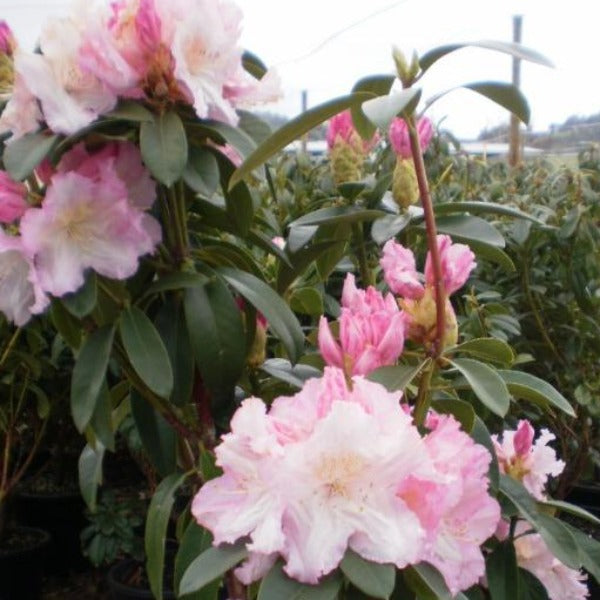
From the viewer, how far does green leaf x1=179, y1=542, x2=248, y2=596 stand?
2.43ft

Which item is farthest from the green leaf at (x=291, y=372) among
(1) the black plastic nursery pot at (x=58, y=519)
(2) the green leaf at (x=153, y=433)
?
(1) the black plastic nursery pot at (x=58, y=519)

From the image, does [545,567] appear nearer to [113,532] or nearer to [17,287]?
[17,287]

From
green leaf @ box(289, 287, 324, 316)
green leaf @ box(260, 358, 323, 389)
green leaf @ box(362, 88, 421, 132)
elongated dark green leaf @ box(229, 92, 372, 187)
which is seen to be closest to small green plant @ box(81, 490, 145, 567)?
green leaf @ box(289, 287, 324, 316)

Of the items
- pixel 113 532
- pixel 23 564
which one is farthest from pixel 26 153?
pixel 23 564

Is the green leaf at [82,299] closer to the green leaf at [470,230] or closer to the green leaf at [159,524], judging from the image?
the green leaf at [159,524]

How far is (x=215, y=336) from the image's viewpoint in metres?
1.00

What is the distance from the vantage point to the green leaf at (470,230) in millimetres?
1072

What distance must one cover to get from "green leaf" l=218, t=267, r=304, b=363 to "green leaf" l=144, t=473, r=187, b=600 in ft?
0.68

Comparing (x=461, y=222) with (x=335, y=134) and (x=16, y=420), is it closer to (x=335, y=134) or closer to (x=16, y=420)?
(x=335, y=134)

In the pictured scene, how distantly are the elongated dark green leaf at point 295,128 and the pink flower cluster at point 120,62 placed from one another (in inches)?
3.2

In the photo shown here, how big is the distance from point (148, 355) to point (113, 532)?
1771mm

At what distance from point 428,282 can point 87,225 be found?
35 cm

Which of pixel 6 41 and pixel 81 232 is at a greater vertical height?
pixel 6 41

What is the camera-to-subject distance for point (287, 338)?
3.39ft
